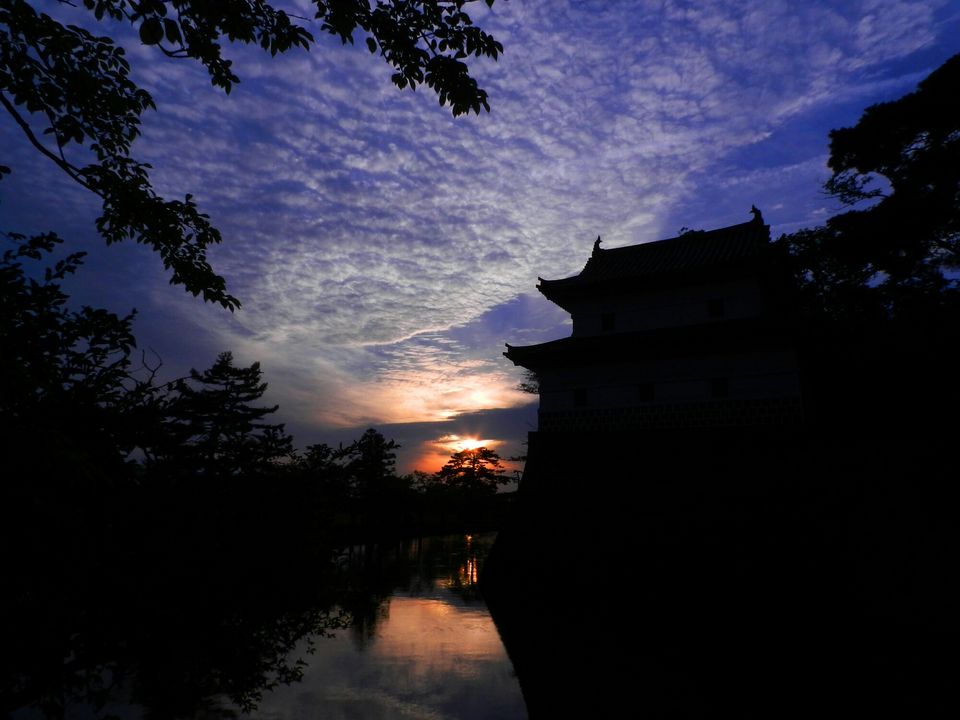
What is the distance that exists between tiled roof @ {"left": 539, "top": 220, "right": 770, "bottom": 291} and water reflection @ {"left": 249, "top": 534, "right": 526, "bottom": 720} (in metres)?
11.5

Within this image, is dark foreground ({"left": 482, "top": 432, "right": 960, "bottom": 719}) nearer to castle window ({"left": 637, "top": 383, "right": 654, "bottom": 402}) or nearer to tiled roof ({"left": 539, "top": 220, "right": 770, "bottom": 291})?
castle window ({"left": 637, "top": 383, "right": 654, "bottom": 402})

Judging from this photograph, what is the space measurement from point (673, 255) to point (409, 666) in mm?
15450

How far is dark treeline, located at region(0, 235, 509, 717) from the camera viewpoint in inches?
125

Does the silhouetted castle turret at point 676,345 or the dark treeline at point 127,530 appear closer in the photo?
the dark treeline at point 127,530

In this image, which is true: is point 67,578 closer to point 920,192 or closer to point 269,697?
point 269,697

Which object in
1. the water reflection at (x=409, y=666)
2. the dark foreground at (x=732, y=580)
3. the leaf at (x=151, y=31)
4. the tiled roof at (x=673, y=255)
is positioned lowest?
the water reflection at (x=409, y=666)

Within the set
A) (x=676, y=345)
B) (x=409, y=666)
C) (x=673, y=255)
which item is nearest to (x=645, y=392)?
(x=676, y=345)

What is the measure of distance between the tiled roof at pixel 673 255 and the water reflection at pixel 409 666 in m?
11.5

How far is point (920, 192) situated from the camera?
18.6 meters

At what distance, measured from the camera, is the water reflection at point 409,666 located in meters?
8.45

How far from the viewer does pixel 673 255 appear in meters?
18.9

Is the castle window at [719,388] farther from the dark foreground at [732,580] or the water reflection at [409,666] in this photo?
the water reflection at [409,666]

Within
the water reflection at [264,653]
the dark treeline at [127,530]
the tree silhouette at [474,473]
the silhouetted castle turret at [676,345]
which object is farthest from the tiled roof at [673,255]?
the tree silhouette at [474,473]

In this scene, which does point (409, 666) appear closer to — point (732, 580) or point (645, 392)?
point (732, 580)
